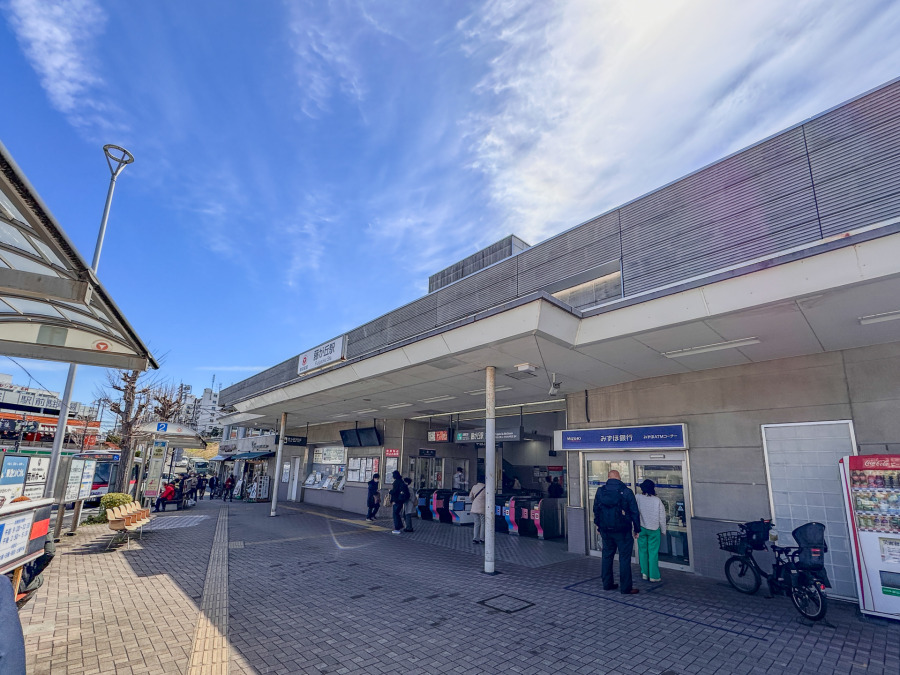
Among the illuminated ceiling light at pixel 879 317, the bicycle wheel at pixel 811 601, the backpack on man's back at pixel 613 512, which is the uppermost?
the illuminated ceiling light at pixel 879 317

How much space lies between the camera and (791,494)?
6.96 metres

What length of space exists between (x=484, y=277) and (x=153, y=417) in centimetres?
2059

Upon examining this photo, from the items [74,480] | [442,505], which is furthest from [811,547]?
[74,480]

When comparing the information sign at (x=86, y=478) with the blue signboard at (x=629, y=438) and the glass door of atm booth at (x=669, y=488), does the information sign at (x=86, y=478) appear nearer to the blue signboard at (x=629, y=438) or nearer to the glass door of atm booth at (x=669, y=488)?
the blue signboard at (x=629, y=438)

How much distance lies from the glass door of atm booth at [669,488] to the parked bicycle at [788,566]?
1.24 meters

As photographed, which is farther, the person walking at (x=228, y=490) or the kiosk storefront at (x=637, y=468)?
the person walking at (x=228, y=490)

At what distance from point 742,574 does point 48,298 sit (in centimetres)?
981

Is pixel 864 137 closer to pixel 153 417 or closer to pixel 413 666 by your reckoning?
pixel 413 666

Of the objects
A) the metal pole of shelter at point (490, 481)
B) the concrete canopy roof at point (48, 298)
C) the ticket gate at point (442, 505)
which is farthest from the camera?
the ticket gate at point (442, 505)

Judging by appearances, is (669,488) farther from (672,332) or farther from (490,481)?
(672,332)

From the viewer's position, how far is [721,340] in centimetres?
677

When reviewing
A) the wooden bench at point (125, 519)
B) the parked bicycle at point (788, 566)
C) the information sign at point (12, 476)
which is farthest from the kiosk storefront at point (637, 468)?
the information sign at point (12, 476)

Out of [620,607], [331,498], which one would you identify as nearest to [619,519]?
[620,607]

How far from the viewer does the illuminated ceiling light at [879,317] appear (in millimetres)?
5527
